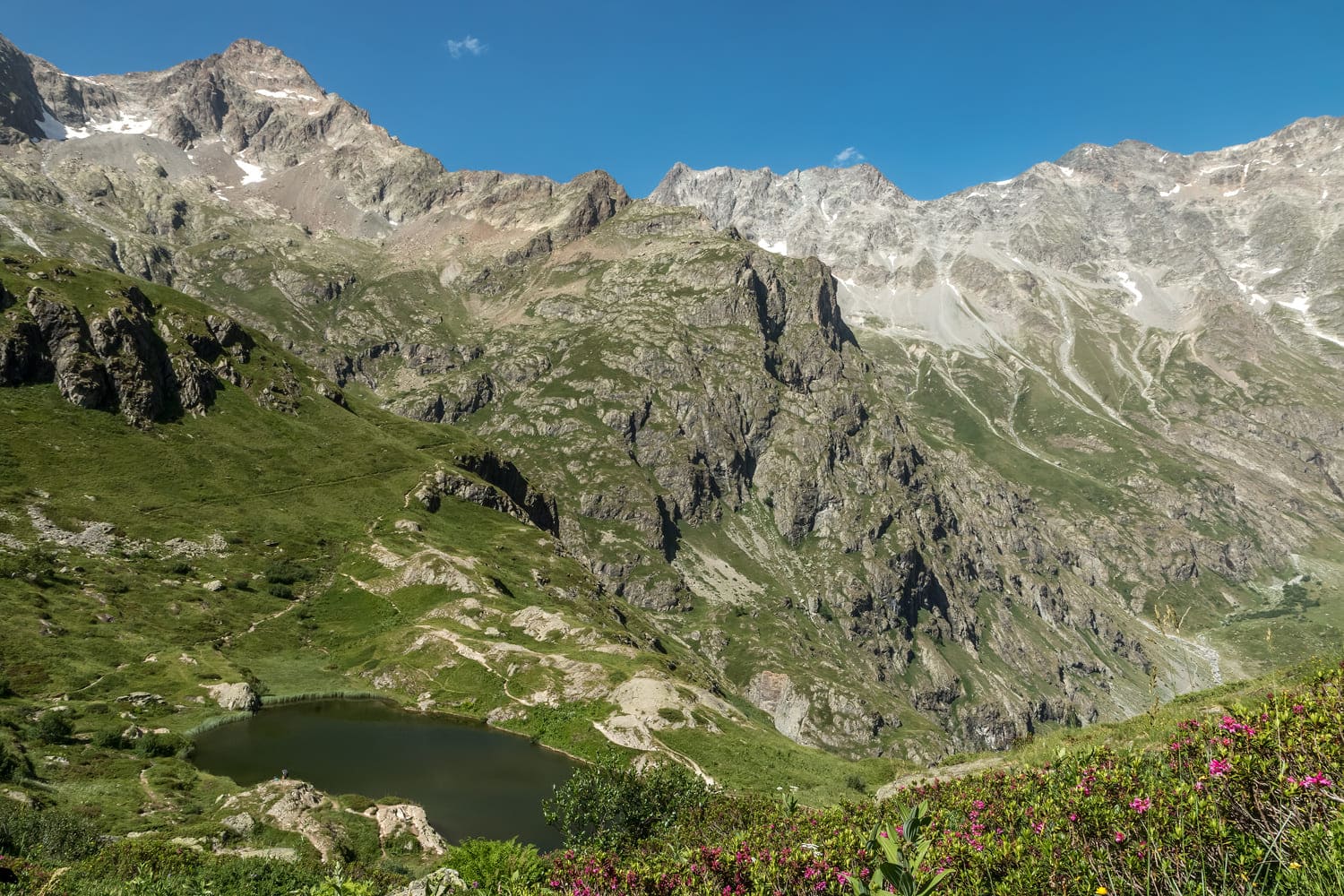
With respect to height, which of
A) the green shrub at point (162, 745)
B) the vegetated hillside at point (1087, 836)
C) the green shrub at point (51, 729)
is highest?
the vegetated hillside at point (1087, 836)

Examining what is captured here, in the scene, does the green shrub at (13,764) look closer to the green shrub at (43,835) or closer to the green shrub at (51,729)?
→ the green shrub at (51,729)

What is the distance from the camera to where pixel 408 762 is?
69250mm

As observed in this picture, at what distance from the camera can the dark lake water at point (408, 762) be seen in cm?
5766

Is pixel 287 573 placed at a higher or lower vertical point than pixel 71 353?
lower

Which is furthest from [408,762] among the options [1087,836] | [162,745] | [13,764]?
[1087,836]

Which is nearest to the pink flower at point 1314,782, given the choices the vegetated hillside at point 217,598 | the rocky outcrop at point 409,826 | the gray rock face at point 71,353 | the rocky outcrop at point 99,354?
the vegetated hillside at point 217,598

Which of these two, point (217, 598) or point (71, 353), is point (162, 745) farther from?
point (71, 353)

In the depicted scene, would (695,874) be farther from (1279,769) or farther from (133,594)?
(133,594)

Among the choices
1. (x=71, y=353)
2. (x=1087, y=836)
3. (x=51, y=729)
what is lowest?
(x=51, y=729)

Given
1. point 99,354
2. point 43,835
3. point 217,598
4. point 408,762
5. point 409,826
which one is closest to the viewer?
point 43,835

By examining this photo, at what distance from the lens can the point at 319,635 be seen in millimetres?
118062

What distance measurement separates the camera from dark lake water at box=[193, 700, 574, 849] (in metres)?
57.7

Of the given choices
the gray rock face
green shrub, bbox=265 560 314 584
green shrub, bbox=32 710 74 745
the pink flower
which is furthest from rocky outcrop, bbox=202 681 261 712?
the gray rock face

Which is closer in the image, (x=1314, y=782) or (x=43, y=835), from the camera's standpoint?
(x=1314, y=782)
